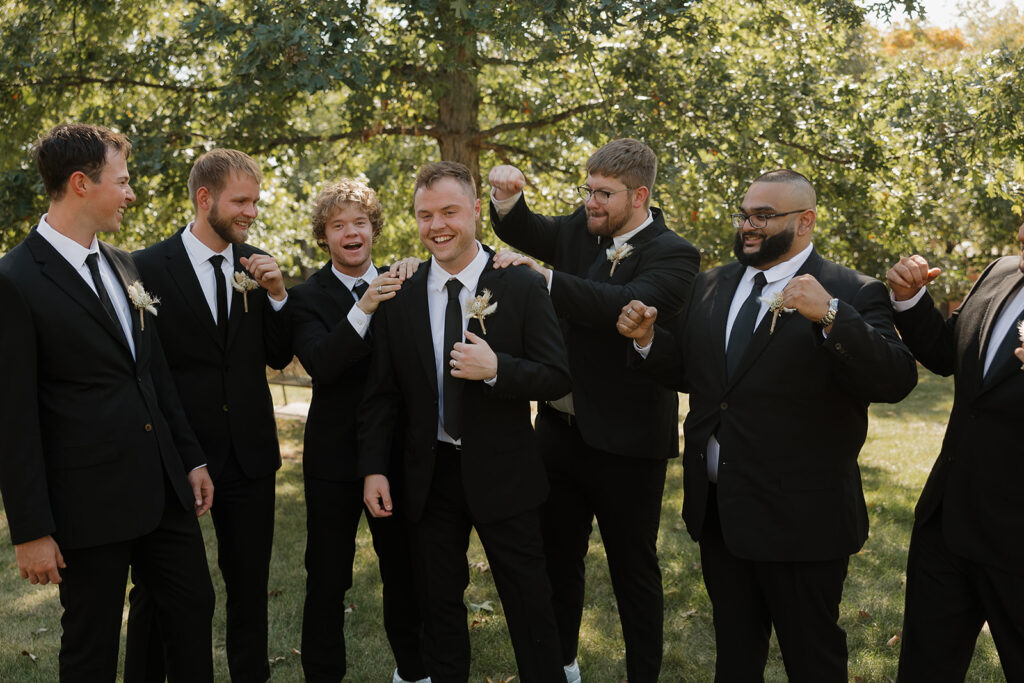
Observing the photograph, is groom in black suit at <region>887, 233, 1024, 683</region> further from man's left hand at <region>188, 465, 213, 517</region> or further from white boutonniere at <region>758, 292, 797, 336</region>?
man's left hand at <region>188, 465, 213, 517</region>

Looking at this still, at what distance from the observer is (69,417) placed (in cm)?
330

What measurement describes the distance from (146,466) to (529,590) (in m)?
1.71

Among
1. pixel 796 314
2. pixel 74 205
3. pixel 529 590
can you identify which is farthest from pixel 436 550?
pixel 74 205

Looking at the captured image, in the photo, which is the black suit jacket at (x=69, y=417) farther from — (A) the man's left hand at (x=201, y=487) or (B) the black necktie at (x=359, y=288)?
(B) the black necktie at (x=359, y=288)

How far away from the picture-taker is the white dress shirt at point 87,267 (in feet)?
11.1

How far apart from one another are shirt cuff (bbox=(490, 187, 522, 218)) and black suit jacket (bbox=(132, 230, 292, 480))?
1.45 metres

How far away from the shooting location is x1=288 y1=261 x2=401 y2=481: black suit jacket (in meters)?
4.16

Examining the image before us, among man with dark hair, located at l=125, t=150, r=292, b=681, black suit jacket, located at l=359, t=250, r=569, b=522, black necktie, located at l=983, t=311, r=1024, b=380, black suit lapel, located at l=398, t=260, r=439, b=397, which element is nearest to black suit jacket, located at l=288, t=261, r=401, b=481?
man with dark hair, located at l=125, t=150, r=292, b=681

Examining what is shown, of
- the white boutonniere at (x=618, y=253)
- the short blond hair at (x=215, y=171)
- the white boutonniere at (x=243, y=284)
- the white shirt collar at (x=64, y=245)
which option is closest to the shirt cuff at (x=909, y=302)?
the white boutonniere at (x=618, y=253)

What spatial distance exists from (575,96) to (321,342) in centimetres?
735

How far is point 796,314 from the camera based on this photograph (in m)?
3.40

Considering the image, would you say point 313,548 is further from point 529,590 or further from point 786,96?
point 786,96

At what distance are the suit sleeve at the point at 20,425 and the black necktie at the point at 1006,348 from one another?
3647mm

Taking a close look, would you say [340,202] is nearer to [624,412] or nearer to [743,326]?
[624,412]
